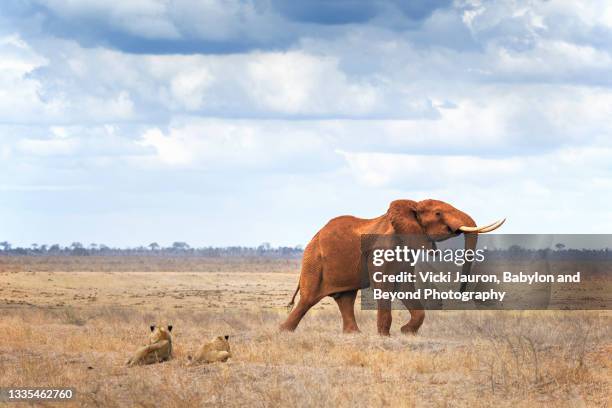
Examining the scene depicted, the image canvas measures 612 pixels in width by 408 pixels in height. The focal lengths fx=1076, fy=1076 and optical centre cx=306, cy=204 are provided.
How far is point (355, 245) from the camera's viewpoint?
822 inches

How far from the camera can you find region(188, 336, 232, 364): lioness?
623 inches

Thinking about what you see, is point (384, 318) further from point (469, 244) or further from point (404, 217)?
point (469, 244)

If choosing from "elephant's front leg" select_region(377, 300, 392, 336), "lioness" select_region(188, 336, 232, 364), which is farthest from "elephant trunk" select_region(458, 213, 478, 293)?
"lioness" select_region(188, 336, 232, 364)

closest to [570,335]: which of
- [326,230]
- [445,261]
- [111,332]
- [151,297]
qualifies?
[445,261]

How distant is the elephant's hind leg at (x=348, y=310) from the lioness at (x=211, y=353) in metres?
5.21

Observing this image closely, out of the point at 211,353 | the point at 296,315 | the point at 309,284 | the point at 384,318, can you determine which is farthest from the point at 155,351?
the point at 309,284

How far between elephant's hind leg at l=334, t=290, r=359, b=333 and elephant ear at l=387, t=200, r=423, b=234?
69.6 inches

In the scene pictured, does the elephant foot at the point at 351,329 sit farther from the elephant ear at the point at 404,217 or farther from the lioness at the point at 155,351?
the lioness at the point at 155,351

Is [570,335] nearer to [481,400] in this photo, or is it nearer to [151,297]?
[481,400]

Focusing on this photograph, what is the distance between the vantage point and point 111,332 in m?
21.4

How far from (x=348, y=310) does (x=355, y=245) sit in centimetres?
134

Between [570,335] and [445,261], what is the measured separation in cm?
357

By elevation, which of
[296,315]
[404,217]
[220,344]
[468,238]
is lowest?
[220,344]

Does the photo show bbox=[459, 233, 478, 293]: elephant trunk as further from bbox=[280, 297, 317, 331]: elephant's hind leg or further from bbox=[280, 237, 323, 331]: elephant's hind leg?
bbox=[280, 297, 317, 331]: elephant's hind leg
